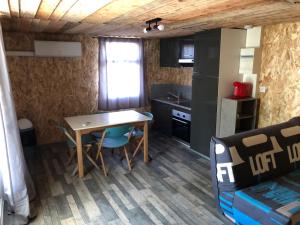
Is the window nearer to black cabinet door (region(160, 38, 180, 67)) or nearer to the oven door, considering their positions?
black cabinet door (region(160, 38, 180, 67))

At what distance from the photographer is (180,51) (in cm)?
484

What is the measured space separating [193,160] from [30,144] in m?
3.01

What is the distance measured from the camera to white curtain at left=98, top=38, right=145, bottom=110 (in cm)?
499

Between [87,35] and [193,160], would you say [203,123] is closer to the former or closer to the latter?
[193,160]

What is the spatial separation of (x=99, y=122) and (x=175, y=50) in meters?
2.36

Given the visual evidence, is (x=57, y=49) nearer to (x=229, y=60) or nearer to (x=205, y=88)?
(x=205, y=88)

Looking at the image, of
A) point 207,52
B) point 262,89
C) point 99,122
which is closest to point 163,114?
point 207,52

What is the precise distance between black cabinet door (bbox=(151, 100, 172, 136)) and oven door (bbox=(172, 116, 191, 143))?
4.7 inches

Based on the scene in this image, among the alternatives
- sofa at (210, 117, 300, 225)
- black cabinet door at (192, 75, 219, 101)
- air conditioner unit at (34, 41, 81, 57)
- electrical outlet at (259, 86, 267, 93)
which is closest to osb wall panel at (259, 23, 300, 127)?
electrical outlet at (259, 86, 267, 93)

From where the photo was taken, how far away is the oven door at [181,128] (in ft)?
15.5

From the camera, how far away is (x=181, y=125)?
192 inches

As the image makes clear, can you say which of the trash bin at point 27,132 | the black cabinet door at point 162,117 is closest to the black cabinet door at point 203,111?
the black cabinet door at point 162,117

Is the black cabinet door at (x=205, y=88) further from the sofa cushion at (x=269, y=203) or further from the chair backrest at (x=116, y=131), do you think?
the sofa cushion at (x=269, y=203)

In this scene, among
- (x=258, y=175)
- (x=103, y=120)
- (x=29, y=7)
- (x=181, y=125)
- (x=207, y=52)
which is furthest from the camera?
(x=181, y=125)
